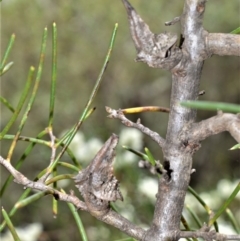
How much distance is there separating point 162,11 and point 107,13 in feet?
0.35

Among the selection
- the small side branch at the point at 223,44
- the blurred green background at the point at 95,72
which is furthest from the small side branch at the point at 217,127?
the blurred green background at the point at 95,72

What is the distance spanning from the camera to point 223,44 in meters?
0.16

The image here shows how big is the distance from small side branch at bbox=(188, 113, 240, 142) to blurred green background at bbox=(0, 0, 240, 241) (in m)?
0.76

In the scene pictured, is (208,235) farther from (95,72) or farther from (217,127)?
(95,72)

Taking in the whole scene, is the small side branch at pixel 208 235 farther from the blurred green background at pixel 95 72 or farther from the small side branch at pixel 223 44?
the blurred green background at pixel 95 72

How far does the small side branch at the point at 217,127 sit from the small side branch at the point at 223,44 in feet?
0.07

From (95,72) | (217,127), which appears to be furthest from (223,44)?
(95,72)

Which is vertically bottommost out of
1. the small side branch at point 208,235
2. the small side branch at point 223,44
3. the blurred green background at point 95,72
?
Answer: the small side branch at point 208,235

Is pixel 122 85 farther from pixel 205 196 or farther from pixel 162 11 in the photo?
pixel 205 196

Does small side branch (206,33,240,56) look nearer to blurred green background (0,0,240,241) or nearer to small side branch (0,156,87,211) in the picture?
small side branch (0,156,87,211)

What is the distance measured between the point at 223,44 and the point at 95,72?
2.71 feet

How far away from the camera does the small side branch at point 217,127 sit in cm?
14

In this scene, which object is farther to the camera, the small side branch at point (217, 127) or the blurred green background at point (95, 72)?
the blurred green background at point (95, 72)

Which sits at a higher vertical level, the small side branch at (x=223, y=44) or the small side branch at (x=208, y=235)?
the small side branch at (x=223, y=44)
